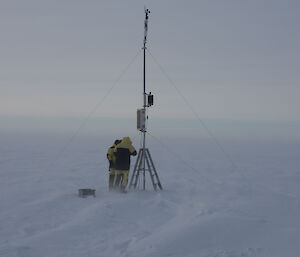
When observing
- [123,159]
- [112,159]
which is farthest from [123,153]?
[112,159]

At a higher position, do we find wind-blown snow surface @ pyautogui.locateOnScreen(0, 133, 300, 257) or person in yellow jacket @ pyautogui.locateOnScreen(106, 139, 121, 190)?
person in yellow jacket @ pyautogui.locateOnScreen(106, 139, 121, 190)

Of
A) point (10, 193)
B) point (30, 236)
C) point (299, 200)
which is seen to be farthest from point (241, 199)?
point (10, 193)

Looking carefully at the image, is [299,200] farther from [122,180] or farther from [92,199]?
[92,199]

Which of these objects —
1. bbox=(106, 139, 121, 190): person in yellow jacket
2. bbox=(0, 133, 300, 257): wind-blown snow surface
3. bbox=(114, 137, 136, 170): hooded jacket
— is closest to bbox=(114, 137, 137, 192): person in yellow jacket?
bbox=(114, 137, 136, 170): hooded jacket

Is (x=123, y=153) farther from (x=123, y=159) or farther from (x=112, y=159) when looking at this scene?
(x=112, y=159)

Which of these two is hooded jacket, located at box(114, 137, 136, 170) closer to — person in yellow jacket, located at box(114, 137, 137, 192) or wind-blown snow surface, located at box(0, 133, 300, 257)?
person in yellow jacket, located at box(114, 137, 137, 192)

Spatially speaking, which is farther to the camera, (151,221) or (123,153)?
(123,153)

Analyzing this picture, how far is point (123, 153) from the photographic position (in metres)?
10.1

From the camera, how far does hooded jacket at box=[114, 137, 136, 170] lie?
396 inches

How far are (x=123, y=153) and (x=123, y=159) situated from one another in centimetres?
20

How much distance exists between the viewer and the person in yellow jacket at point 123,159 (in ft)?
33.0

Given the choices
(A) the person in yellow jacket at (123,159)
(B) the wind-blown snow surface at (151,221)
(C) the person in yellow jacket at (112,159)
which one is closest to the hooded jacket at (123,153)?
(A) the person in yellow jacket at (123,159)

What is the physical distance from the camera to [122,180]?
10.3m

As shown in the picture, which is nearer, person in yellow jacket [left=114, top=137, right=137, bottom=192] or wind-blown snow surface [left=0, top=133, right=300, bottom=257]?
wind-blown snow surface [left=0, top=133, right=300, bottom=257]
